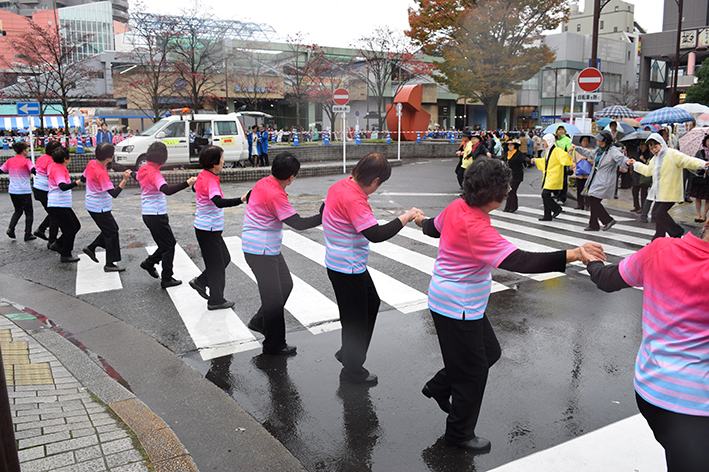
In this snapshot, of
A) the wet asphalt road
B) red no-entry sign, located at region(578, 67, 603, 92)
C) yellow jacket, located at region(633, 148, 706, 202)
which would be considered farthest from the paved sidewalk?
red no-entry sign, located at region(578, 67, 603, 92)

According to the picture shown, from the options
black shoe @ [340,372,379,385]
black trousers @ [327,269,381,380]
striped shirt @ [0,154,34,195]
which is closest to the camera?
black trousers @ [327,269,381,380]

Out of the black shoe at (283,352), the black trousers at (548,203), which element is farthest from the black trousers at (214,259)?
the black trousers at (548,203)

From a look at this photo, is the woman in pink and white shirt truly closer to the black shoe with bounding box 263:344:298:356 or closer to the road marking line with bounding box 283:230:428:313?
the black shoe with bounding box 263:344:298:356

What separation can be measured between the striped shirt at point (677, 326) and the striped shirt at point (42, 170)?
9.25 meters

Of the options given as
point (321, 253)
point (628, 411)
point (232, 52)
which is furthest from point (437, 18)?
point (628, 411)

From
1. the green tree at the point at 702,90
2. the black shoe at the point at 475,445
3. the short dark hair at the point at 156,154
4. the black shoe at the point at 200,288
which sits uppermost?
the green tree at the point at 702,90

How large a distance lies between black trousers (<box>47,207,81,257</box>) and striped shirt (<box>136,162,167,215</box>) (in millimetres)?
2076

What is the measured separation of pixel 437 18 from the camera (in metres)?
29.9

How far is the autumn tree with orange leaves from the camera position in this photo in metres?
28.8

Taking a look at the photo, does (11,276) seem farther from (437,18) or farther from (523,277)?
(437,18)

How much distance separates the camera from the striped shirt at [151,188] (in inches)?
253

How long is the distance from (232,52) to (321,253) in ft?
104

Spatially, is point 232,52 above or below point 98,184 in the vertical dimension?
above

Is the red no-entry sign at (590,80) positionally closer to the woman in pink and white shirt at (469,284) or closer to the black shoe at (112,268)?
the black shoe at (112,268)
